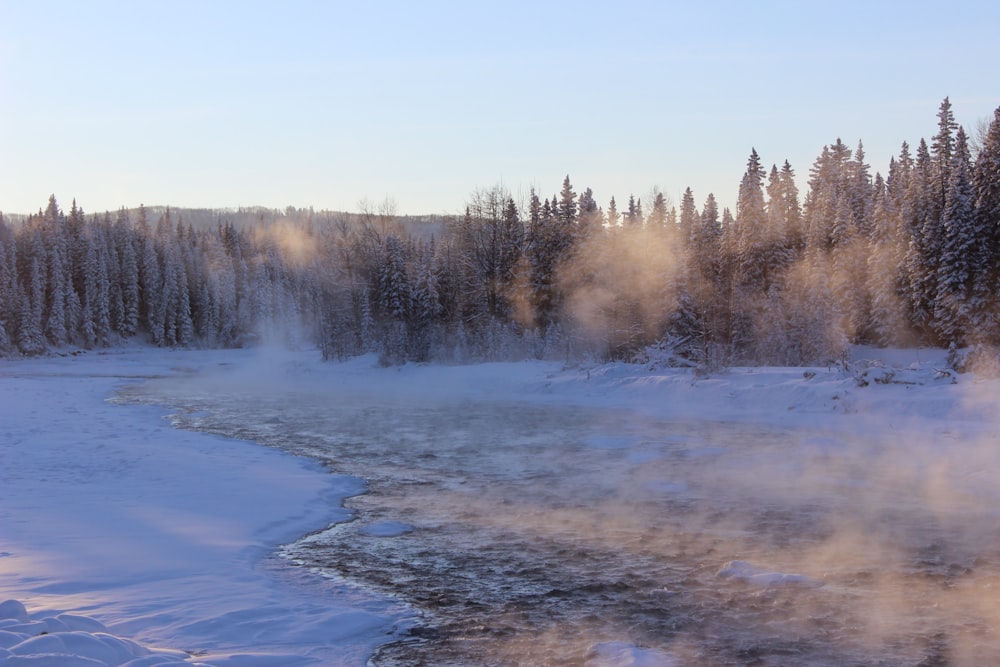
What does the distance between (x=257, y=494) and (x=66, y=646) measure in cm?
794

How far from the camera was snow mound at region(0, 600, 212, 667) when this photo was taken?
5.22 m

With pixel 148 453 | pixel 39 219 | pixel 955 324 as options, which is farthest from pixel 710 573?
pixel 39 219

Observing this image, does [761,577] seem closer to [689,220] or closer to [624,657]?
[624,657]

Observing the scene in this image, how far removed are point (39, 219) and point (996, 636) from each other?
11146 centimetres

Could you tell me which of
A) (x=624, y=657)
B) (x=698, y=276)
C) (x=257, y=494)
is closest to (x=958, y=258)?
(x=698, y=276)

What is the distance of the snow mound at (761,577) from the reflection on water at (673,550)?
0.03m

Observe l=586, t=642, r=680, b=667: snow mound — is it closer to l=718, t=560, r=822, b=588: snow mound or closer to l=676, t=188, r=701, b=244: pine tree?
l=718, t=560, r=822, b=588: snow mound

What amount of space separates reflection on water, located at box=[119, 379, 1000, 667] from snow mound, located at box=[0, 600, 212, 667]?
1936mm

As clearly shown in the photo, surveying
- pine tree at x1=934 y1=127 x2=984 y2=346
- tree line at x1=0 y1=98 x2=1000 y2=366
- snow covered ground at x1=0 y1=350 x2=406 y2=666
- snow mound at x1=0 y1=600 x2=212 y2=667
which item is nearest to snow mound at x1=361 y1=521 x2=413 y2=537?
snow covered ground at x1=0 y1=350 x2=406 y2=666

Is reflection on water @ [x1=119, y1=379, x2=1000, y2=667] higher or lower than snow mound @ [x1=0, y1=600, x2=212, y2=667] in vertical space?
lower

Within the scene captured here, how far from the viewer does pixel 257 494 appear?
13398 mm

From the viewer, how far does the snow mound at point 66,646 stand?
5.22 m

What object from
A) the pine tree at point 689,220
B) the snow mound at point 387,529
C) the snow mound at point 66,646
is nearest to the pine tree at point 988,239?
the pine tree at point 689,220

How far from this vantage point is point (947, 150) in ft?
169
